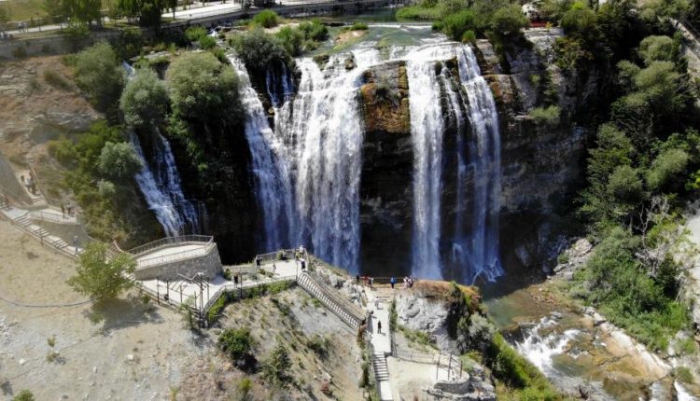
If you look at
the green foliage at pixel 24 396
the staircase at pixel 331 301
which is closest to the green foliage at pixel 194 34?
the staircase at pixel 331 301

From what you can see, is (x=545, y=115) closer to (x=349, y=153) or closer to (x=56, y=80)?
(x=349, y=153)

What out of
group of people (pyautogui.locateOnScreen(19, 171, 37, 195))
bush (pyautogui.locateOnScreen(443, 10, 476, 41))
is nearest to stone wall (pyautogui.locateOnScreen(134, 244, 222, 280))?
group of people (pyautogui.locateOnScreen(19, 171, 37, 195))

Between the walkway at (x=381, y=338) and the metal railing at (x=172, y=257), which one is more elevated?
the metal railing at (x=172, y=257)


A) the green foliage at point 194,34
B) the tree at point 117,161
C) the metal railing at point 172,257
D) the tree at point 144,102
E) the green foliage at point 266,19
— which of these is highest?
the green foliage at point 266,19

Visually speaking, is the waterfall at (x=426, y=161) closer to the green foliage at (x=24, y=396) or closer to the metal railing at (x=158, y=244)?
the metal railing at (x=158, y=244)

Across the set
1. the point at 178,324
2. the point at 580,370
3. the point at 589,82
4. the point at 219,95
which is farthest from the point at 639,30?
the point at 178,324
